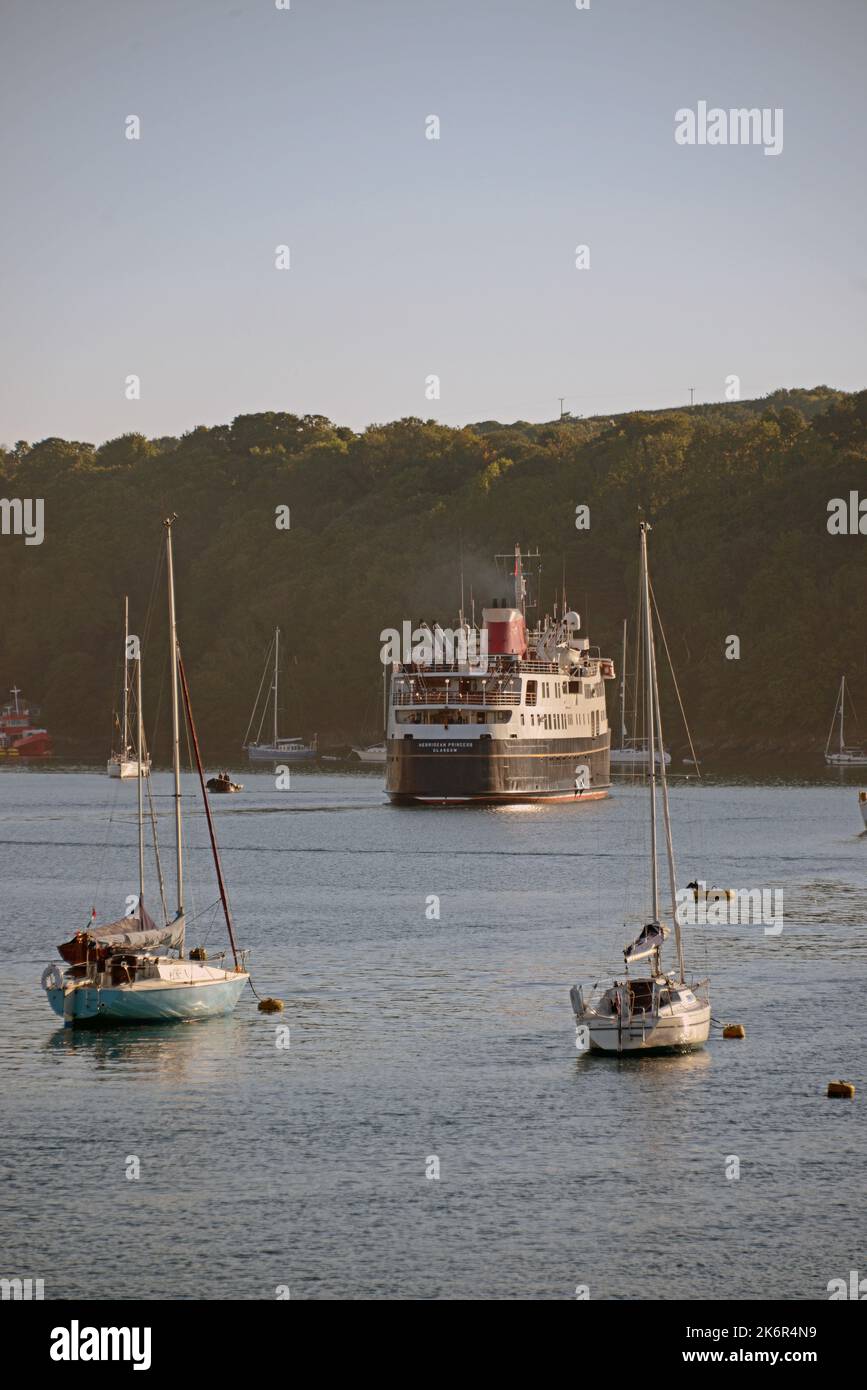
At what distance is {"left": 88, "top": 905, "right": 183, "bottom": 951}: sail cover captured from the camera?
180 ft

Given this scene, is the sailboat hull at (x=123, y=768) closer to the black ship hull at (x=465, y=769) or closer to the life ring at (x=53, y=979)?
the black ship hull at (x=465, y=769)

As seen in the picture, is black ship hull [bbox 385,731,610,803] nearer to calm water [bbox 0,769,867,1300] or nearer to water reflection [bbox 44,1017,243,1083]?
calm water [bbox 0,769,867,1300]

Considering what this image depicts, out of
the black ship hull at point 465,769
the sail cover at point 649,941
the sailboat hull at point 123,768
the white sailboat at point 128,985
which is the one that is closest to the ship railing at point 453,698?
the black ship hull at point 465,769

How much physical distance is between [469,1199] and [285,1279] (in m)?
5.52

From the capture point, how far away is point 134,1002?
2067 inches

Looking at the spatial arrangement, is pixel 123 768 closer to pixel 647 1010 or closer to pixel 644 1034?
pixel 647 1010

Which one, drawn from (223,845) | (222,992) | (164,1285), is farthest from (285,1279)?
(223,845)

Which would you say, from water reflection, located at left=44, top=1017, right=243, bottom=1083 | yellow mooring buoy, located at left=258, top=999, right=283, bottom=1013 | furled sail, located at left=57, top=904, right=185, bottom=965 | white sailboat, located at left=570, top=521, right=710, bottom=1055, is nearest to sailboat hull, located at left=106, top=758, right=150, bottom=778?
yellow mooring buoy, located at left=258, top=999, right=283, bottom=1013

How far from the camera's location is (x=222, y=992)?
5444 cm

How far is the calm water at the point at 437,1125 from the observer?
3522 cm

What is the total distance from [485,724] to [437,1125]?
89142 millimetres

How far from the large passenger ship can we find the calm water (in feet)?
163

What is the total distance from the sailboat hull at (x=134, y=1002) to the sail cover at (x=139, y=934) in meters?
2.13
